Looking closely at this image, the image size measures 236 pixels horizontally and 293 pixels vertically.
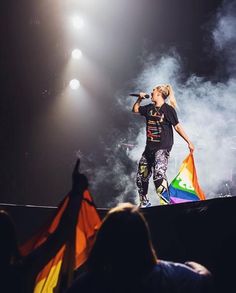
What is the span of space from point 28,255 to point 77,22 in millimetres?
8657

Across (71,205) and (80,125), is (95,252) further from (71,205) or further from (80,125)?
(80,125)

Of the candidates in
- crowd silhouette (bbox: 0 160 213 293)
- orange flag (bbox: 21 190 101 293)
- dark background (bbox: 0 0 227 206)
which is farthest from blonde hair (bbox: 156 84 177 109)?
dark background (bbox: 0 0 227 206)

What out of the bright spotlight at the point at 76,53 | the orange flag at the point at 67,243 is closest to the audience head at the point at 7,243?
the orange flag at the point at 67,243

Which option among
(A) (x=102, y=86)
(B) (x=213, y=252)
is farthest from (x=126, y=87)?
(B) (x=213, y=252)

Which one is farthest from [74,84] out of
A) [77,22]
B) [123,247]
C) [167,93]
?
[123,247]

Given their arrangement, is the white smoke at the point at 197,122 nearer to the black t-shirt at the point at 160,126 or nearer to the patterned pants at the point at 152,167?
the black t-shirt at the point at 160,126

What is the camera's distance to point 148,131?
5293 mm

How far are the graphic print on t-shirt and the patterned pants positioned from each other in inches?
8.7

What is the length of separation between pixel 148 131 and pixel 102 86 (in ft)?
20.0

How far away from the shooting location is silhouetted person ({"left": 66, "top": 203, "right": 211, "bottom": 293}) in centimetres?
155

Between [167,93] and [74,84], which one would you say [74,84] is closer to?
[74,84]

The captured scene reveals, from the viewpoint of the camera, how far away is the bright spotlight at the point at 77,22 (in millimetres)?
9523

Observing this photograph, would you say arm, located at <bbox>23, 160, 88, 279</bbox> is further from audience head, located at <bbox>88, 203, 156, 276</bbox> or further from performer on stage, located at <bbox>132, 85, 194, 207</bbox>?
performer on stage, located at <bbox>132, 85, 194, 207</bbox>

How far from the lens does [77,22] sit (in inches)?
379
